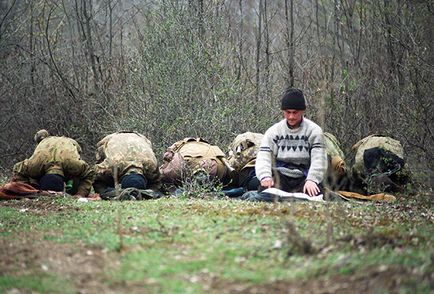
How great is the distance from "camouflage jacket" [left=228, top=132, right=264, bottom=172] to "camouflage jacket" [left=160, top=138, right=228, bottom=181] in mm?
227

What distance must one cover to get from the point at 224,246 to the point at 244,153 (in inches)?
200

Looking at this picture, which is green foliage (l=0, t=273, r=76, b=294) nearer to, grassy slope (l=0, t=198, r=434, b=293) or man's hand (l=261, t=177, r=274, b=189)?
grassy slope (l=0, t=198, r=434, b=293)

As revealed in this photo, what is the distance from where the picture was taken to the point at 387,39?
1370cm

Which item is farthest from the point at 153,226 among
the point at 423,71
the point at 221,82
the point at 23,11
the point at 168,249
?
the point at 23,11

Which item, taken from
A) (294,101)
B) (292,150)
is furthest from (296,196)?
(294,101)

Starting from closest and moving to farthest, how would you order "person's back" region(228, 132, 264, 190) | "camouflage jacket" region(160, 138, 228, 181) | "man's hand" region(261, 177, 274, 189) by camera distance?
"man's hand" region(261, 177, 274, 189) < "camouflage jacket" region(160, 138, 228, 181) < "person's back" region(228, 132, 264, 190)

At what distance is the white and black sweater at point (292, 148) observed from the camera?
9086 millimetres

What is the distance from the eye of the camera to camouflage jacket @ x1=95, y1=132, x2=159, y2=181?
10.2 meters

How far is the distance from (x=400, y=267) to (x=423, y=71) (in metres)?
7.35

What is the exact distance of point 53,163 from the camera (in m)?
10.2

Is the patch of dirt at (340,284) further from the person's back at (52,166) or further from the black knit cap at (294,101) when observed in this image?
the person's back at (52,166)

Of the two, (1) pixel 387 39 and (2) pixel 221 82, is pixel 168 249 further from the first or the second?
(1) pixel 387 39

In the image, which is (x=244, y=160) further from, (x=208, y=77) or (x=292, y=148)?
(x=208, y=77)

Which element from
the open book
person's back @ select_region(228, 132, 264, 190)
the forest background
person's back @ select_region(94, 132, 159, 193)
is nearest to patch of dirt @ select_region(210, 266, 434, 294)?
the open book
